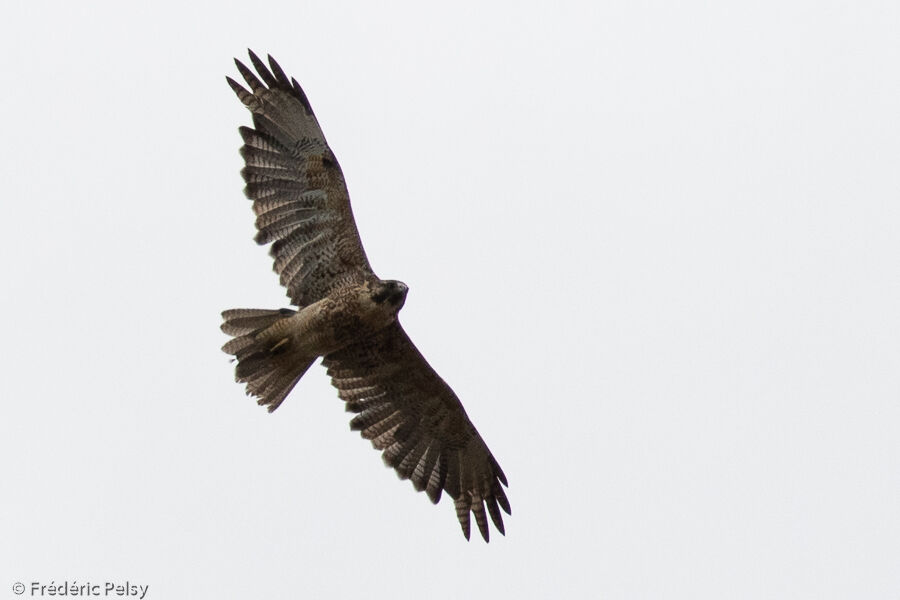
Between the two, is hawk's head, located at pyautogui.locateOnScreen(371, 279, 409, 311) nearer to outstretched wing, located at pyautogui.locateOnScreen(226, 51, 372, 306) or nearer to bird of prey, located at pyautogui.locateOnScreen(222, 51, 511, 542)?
bird of prey, located at pyautogui.locateOnScreen(222, 51, 511, 542)

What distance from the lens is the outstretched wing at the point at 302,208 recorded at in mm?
12750

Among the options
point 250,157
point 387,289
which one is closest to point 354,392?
point 387,289

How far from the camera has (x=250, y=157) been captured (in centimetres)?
1286

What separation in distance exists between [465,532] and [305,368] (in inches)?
89.6

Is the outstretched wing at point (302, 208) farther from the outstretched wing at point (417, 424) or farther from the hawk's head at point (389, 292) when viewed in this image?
the outstretched wing at point (417, 424)

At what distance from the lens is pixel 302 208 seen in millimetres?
12797

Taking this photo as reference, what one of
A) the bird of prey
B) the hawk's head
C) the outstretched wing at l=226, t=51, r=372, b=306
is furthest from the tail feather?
the hawk's head

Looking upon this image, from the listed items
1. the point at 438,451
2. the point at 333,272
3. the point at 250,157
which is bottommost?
the point at 438,451

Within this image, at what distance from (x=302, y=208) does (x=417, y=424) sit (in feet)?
7.68

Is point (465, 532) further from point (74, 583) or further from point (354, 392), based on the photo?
point (74, 583)

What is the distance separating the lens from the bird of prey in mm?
12523

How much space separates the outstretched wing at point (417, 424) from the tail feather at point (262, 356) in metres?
0.63

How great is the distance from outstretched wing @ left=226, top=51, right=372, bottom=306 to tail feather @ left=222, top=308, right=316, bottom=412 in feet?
1.42

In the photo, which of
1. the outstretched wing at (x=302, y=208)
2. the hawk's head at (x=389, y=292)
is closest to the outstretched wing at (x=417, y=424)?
the hawk's head at (x=389, y=292)
